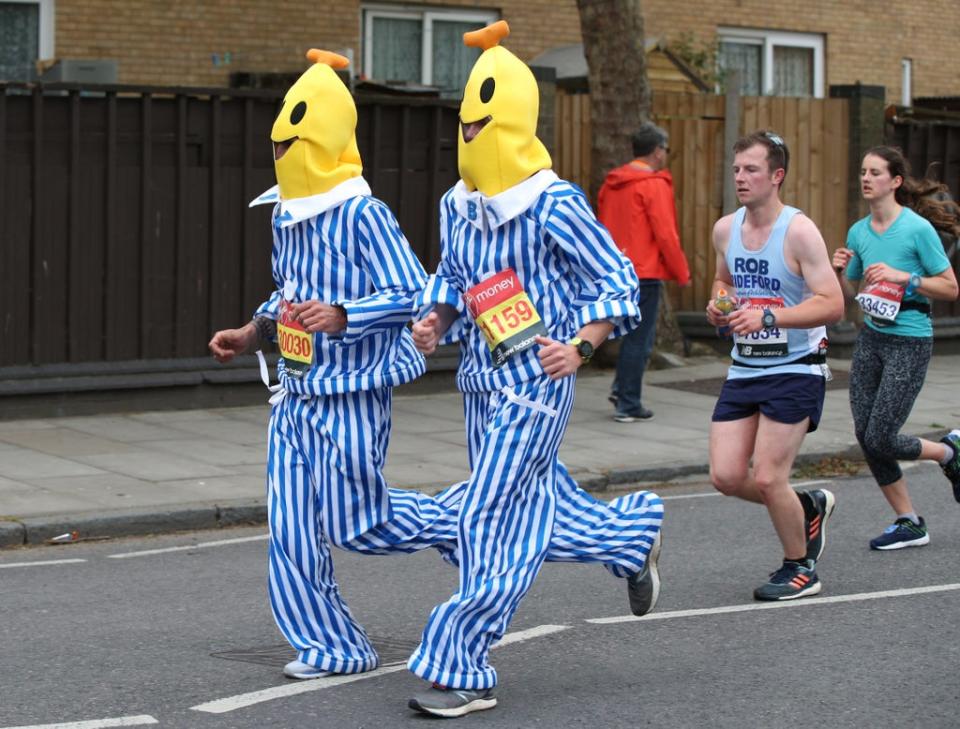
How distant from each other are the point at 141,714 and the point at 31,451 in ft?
18.5

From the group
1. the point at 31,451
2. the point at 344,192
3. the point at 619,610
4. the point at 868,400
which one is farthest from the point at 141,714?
the point at 31,451

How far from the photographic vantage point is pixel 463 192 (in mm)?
5652

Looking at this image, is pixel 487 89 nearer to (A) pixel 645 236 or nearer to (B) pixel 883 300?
(B) pixel 883 300

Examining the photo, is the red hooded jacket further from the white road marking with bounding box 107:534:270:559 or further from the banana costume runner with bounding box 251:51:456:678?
the banana costume runner with bounding box 251:51:456:678

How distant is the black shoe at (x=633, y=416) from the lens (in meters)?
12.6

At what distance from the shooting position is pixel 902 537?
8.36 m

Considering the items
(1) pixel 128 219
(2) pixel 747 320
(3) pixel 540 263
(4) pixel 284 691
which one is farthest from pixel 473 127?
(1) pixel 128 219

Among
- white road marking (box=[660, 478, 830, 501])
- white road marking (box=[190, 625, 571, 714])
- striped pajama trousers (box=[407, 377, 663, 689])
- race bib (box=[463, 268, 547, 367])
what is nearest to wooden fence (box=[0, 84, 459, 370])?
white road marking (box=[660, 478, 830, 501])

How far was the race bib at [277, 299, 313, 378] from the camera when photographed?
5711 millimetres

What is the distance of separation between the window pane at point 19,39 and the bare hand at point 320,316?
1096 centimetres

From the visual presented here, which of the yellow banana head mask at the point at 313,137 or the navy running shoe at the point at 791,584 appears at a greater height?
the yellow banana head mask at the point at 313,137

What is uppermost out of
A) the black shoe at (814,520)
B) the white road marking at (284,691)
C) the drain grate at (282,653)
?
the black shoe at (814,520)

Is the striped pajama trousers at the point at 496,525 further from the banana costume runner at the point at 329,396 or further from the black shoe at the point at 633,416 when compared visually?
the black shoe at the point at 633,416

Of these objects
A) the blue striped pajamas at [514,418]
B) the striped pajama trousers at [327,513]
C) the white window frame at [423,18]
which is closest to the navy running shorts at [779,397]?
the blue striped pajamas at [514,418]
